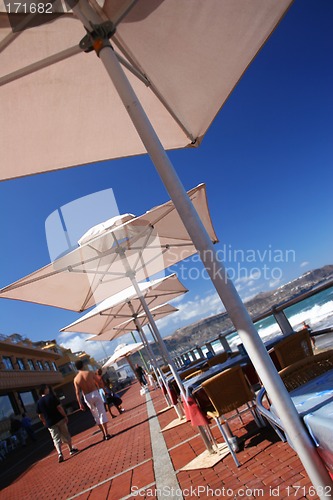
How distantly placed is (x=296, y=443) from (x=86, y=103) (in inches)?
117

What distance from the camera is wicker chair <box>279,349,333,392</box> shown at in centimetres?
203

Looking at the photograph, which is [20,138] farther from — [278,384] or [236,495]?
[236,495]

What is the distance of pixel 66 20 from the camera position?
2543 millimetres

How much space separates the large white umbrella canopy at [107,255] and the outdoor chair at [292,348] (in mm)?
2169

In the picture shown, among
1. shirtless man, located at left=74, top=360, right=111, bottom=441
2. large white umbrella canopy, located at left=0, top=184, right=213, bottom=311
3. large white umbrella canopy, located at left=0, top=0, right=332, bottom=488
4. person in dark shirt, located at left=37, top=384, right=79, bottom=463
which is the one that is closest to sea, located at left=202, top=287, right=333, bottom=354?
large white umbrella canopy, located at left=0, top=184, right=213, bottom=311

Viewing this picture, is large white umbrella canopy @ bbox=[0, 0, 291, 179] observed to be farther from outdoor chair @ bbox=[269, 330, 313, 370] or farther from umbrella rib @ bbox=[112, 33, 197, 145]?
outdoor chair @ bbox=[269, 330, 313, 370]

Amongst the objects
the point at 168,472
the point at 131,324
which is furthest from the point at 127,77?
the point at 131,324

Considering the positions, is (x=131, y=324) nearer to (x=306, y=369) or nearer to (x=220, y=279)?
(x=306, y=369)

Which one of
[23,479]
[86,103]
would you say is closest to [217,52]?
[86,103]

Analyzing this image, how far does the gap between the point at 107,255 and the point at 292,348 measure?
3.36 m

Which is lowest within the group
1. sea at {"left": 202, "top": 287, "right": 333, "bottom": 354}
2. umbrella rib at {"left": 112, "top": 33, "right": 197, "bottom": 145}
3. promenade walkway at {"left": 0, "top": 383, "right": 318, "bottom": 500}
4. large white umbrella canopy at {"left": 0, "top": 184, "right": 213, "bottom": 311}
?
sea at {"left": 202, "top": 287, "right": 333, "bottom": 354}

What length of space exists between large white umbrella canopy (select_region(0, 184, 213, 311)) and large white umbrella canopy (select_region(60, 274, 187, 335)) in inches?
14.8

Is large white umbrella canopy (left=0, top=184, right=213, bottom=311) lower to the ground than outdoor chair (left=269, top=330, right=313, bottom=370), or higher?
higher

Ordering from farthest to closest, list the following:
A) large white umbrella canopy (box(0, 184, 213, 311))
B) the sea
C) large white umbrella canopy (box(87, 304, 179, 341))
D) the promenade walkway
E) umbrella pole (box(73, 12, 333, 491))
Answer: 1. the sea
2. large white umbrella canopy (box(87, 304, 179, 341))
3. large white umbrella canopy (box(0, 184, 213, 311))
4. the promenade walkway
5. umbrella pole (box(73, 12, 333, 491))
